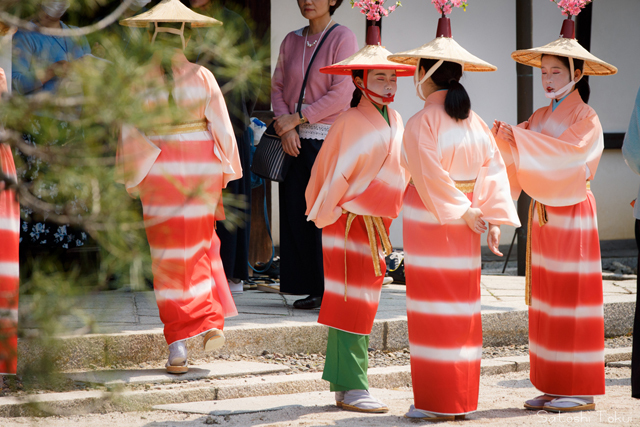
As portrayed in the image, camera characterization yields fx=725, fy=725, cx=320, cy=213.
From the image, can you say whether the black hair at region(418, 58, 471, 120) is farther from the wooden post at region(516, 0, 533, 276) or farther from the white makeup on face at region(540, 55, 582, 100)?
the wooden post at region(516, 0, 533, 276)

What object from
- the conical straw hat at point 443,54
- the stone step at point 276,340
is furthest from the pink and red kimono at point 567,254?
the stone step at point 276,340

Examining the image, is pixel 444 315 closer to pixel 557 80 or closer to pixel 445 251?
pixel 445 251

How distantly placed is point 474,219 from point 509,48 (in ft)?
16.6

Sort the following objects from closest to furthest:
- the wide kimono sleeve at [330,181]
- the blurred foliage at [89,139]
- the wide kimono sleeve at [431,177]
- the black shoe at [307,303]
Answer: the blurred foliage at [89,139], the wide kimono sleeve at [431,177], the wide kimono sleeve at [330,181], the black shoe at [307,303]

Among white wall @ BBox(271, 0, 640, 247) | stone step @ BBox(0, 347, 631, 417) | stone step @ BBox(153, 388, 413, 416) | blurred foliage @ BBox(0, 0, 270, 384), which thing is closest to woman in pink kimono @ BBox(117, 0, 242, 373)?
stone step @ BBox(0, 347, 631, 417)

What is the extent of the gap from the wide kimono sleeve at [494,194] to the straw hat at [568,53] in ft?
2.32

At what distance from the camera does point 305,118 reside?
5.21 metres

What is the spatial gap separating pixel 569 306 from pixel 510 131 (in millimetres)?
1007

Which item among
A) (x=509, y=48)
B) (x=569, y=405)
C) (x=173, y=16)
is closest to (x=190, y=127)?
(x=173, y=16)

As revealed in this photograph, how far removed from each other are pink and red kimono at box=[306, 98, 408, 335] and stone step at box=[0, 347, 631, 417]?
1.95 ft

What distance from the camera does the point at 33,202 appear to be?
1.49 m

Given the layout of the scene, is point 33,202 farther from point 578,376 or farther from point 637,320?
point 637,320

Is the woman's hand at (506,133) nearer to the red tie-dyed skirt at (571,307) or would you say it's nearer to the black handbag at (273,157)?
the red tie-dyed skirt at (571,307)

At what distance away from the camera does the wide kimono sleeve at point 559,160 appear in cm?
393
